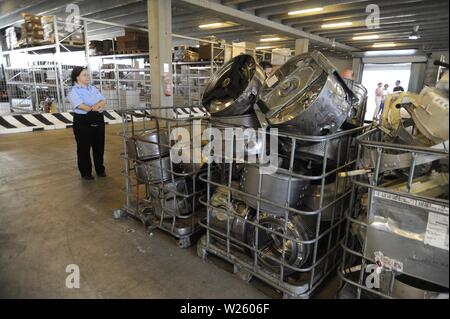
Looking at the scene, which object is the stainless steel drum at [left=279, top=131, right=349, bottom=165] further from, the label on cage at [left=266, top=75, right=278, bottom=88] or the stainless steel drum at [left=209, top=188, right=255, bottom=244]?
the stainless steel drum at [left=209, top=188, right=255, bottom=244]

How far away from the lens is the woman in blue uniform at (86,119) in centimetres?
330

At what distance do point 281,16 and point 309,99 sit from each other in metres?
7.07

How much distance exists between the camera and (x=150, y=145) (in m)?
2.29

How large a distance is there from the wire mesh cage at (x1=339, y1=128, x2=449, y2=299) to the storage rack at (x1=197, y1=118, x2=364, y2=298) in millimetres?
233

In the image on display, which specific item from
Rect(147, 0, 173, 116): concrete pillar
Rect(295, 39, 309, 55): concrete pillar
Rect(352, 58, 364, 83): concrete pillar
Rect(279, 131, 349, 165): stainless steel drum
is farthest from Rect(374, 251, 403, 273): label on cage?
Rect(352, 58, 364, 83): concrete pillar

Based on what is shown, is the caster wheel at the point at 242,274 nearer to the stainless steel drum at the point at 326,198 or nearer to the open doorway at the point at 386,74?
the stainless steel drum at the point at 326,198

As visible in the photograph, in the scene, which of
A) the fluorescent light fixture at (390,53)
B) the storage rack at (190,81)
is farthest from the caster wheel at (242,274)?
the fluorescent light fixture at (390,53)

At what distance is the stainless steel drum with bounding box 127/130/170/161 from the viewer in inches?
89.6

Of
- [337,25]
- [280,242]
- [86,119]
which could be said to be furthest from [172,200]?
[337,25]

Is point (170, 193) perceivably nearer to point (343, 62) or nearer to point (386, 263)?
point (386, 263)

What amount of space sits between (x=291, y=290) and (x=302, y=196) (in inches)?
20.4

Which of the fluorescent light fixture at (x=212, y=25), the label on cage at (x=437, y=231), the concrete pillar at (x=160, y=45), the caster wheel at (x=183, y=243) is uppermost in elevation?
the fluorescent light fixture at (x=212, y=25)

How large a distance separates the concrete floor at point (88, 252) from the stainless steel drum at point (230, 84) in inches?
42.1

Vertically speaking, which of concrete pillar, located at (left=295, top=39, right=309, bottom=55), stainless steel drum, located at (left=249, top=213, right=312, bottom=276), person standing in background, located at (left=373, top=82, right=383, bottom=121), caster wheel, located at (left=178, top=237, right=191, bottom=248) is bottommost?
caster wheel, located at (left=178, top=237, right=191, bottom=248)
